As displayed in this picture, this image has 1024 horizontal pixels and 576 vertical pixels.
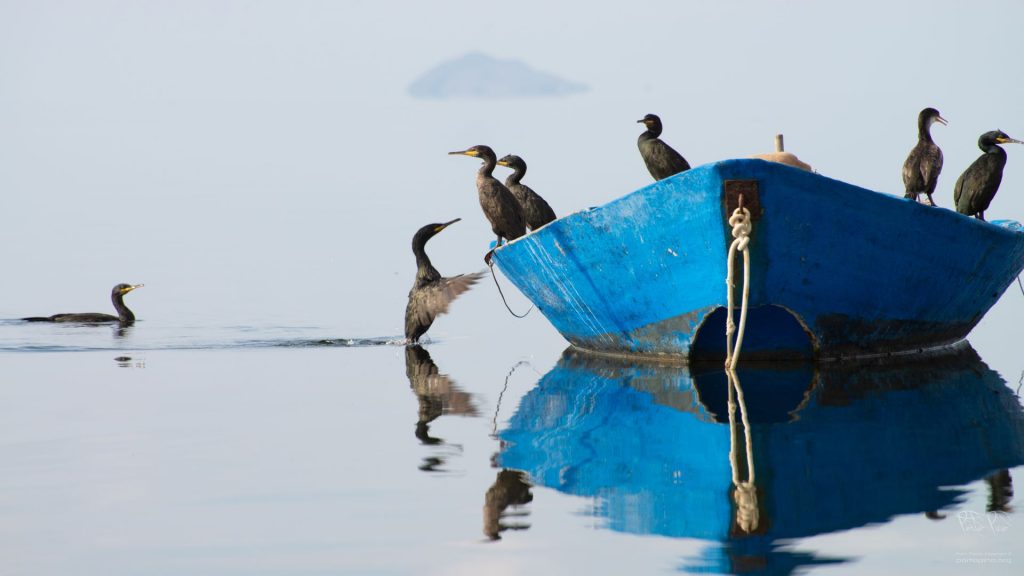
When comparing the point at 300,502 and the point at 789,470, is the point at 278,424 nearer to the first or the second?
the point at 300,502

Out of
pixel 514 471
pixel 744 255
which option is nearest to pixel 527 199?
pixel 744 255

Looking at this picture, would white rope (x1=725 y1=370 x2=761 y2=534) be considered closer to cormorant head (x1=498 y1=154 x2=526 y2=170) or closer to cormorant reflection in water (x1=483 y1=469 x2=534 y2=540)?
cormorant reflection in water (x1=483 y1=469 x2=534 y2=540)

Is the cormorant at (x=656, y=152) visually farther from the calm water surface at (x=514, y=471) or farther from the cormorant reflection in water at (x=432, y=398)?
the cormorant reflection in water at (x=432, y=398)

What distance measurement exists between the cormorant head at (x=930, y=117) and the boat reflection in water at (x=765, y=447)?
3274 millimetres

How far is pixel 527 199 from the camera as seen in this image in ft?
45.8

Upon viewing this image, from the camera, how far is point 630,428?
8.24 metres

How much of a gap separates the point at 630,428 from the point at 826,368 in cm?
301

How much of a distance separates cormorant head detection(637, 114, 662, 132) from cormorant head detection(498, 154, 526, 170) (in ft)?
5.57

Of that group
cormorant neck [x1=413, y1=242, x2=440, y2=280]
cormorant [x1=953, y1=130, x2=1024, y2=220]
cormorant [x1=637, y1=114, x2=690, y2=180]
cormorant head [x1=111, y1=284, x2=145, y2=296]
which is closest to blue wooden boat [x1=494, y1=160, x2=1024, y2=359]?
cormorant [x1=953, y1=130, x2=1024, y2=220]

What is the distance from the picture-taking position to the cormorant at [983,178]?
43.1 ft

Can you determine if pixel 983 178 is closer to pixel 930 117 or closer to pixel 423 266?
pixel 930 117

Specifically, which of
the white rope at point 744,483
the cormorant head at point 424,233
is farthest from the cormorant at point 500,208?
the white rope at point 744,483

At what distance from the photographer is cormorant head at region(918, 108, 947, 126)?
44.4 feet

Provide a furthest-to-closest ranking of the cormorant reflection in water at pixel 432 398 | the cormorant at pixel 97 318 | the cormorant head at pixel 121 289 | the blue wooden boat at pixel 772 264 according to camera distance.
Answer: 1. the cormorant head at pixel 121 289
2. the cormorant at pixel 97 318
3. the blue wooden boat at pixel 772 264
4. the cormorant reflection in water at pixel 432 398
